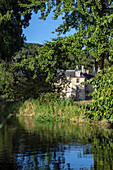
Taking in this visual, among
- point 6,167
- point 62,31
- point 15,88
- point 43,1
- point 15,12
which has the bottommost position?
point 6,167

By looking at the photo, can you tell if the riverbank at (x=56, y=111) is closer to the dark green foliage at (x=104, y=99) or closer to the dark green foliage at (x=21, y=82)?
the dark green foliage at (x=21, y=82)

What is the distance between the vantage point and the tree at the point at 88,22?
20.6 metres

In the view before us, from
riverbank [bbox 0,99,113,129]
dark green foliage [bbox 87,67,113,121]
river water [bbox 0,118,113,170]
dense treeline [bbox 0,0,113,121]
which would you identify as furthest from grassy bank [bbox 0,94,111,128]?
dark green foliage [bbox 87,67,113,121]

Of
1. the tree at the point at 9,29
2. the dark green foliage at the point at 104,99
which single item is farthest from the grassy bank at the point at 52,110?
the dark green foliage at the point at 104,99

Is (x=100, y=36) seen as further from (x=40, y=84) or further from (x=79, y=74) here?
(x=79, y=74)

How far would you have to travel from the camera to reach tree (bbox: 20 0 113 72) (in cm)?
2056

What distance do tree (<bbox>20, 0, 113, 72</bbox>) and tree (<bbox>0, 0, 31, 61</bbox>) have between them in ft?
24.8

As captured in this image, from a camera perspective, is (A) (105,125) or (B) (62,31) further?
(B) (62,31)

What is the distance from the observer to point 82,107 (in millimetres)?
22625

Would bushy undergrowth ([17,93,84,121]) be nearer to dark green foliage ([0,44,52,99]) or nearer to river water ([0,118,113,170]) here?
dark green foliage ([0,44,52,99])

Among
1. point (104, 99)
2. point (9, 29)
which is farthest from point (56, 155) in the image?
point (9, 29)

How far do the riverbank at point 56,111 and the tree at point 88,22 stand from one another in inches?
157

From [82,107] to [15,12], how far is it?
17.5 metres

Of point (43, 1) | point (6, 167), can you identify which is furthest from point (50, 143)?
point (43, 1)
